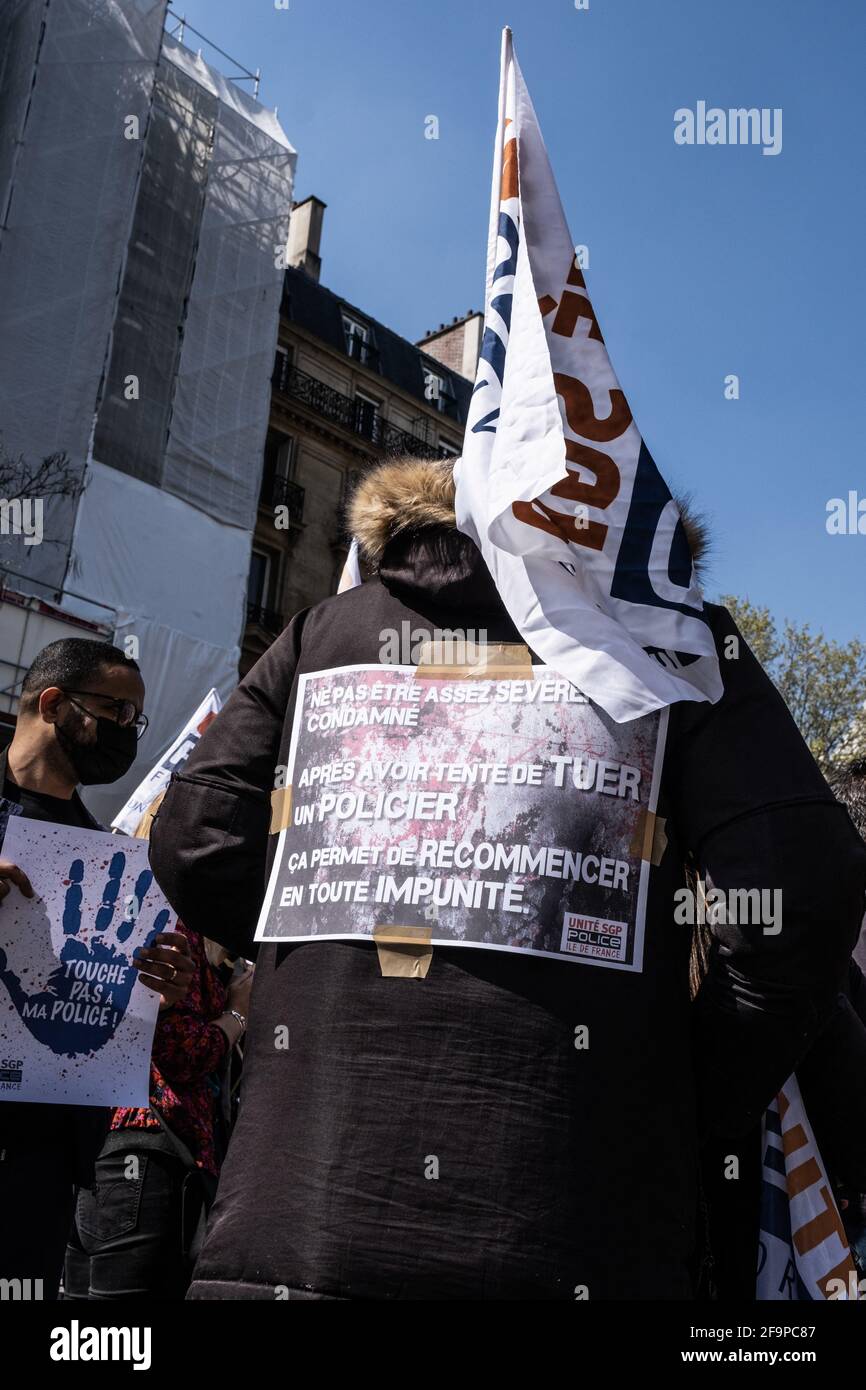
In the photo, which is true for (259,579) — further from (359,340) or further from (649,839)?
(649,839)

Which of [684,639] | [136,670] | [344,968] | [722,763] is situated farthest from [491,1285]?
[136,670]

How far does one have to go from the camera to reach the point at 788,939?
1.86m

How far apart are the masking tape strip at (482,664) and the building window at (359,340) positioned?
30253 millimetres

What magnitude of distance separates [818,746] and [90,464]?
1825cm

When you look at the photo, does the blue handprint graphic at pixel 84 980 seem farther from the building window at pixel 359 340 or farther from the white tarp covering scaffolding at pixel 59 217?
the building window at pixel 359 340

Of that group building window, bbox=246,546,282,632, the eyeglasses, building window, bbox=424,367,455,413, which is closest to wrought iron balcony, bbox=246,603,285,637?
building window, bbox=246,546,282,632

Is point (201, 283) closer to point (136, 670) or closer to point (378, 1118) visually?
point (136, 670)

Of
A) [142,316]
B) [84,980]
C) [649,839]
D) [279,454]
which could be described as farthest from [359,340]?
[649,839]

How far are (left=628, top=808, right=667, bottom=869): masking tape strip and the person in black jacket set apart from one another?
0.02m

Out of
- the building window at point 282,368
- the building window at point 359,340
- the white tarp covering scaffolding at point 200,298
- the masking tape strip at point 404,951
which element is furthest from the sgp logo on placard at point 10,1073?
the building window at point 359,340

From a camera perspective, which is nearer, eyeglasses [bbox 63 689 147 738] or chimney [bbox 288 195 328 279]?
eyeglasses [bbox 63 689 147 738]

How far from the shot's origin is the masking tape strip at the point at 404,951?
1.92m

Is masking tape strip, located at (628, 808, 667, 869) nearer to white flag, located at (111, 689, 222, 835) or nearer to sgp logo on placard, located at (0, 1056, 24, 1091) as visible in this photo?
sgp logo on placard, located at (0, 1056, 24, 1091)

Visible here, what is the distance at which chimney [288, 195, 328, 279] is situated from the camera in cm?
3192
